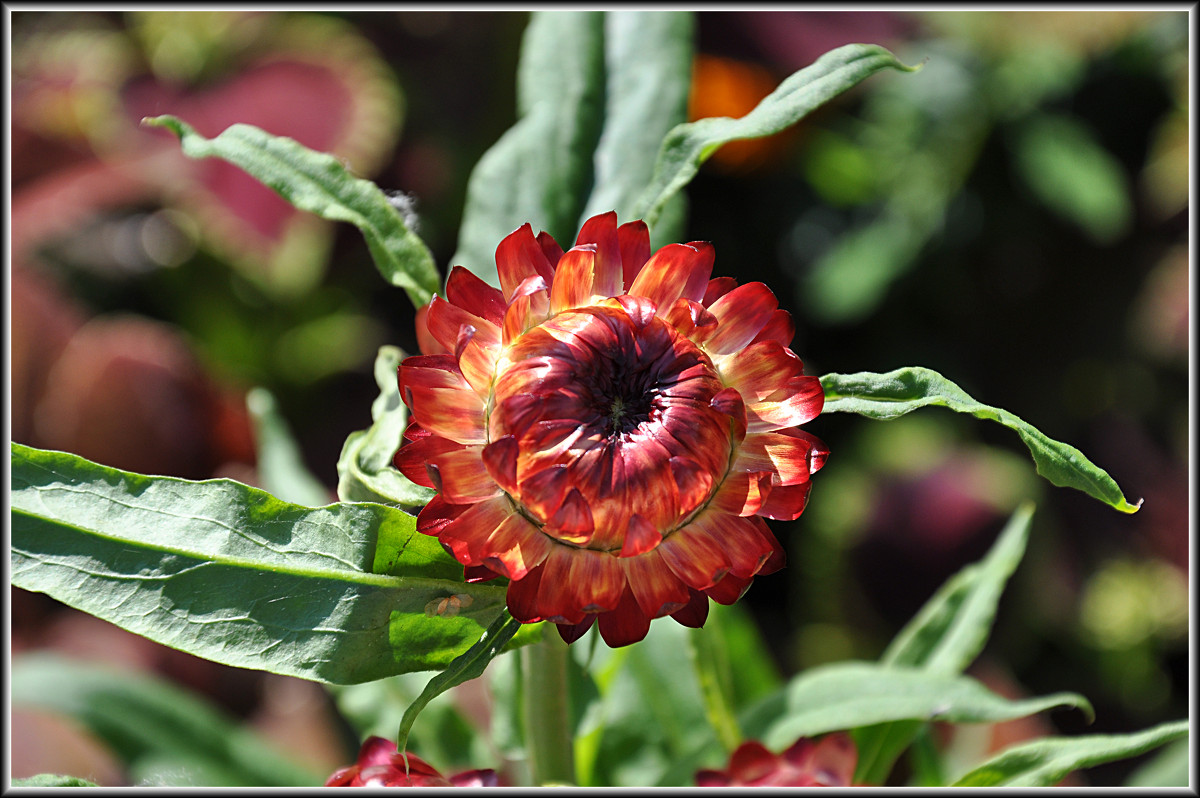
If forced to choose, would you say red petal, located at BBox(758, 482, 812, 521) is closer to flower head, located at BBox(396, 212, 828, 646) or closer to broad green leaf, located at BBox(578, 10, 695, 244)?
flower head, located at BBox(396, 212, 828, 646)

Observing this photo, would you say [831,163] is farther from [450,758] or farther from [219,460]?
[450,758]

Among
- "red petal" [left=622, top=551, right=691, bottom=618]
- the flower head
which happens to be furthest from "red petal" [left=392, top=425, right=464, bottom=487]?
"red petal" [left=622, top=551, right=691, bottom=618]

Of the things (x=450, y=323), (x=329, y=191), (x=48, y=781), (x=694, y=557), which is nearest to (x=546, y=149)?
(x=329, y=191)

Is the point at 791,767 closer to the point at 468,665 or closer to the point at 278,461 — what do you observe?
the point at 468,665

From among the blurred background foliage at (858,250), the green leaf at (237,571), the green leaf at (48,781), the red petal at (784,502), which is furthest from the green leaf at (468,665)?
the blurred background foliage at (858,250)

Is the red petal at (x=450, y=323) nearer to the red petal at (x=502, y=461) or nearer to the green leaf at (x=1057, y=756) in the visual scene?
the red petal at (x=502, y=461)

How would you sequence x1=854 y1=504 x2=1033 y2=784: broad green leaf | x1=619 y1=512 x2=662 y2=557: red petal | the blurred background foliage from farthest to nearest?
the blurred background foliage
x1=854 y1=504 x2=1033 y2=784: broad green leaf
x1=619 y1=512 x2=662 y2=557: red petal
